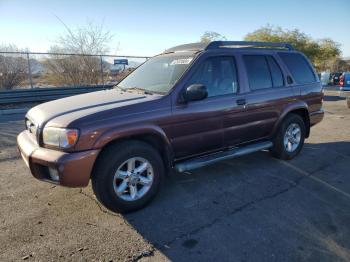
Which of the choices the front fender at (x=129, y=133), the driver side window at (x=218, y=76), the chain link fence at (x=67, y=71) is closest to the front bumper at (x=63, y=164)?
the front fender at (x=129, y=133)

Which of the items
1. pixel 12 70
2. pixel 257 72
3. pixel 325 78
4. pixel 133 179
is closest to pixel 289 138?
pixel 257 72

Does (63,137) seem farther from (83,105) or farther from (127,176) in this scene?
(127,176)

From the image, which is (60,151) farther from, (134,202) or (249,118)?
(249,118)

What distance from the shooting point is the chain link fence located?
47.5 feet

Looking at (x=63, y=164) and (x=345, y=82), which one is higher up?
(x=345, y=82)

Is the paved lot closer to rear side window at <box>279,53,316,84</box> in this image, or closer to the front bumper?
the front bumper

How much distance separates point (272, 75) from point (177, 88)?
2.07 meters

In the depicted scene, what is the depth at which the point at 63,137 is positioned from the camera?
3.08 m

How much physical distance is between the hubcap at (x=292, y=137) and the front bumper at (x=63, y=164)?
3.57 meters

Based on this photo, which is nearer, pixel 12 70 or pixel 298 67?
pixel 298 67

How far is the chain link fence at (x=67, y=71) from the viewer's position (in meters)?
14.5

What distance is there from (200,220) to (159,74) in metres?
2.12

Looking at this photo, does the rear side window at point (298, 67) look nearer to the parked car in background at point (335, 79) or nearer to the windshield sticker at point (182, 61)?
the windshield sticker at point (182, 61)

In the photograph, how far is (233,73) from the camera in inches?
176
